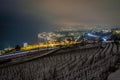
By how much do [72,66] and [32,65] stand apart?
638mm

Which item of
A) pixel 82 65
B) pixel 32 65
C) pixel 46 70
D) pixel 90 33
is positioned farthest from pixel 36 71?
pixel 90 33

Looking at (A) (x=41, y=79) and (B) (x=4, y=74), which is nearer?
(A) (x=41, y=79)

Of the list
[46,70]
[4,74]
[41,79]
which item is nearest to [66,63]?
[46,70]

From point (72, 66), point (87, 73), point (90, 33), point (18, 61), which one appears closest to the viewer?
point (87, 73)

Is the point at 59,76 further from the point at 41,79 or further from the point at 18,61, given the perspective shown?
the point at 18,61

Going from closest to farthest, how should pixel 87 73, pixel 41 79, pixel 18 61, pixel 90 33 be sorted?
pixel 41 79, pixel 87 73, pixel 18 61, pixel 90 33

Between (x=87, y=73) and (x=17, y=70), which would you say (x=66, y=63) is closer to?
(x=87, y=73)

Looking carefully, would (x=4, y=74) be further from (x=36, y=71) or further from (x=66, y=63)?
(x=66, y=63)

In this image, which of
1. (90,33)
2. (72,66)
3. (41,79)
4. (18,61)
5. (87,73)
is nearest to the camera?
(41,79)

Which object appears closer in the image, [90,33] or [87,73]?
[87,73]

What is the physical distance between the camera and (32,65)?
309cm

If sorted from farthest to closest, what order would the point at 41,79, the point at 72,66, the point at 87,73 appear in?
the point at 72,66, the point at 87,73, the point at 41,79

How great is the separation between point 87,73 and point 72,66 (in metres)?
0.30

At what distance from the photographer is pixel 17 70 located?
2.85 m
